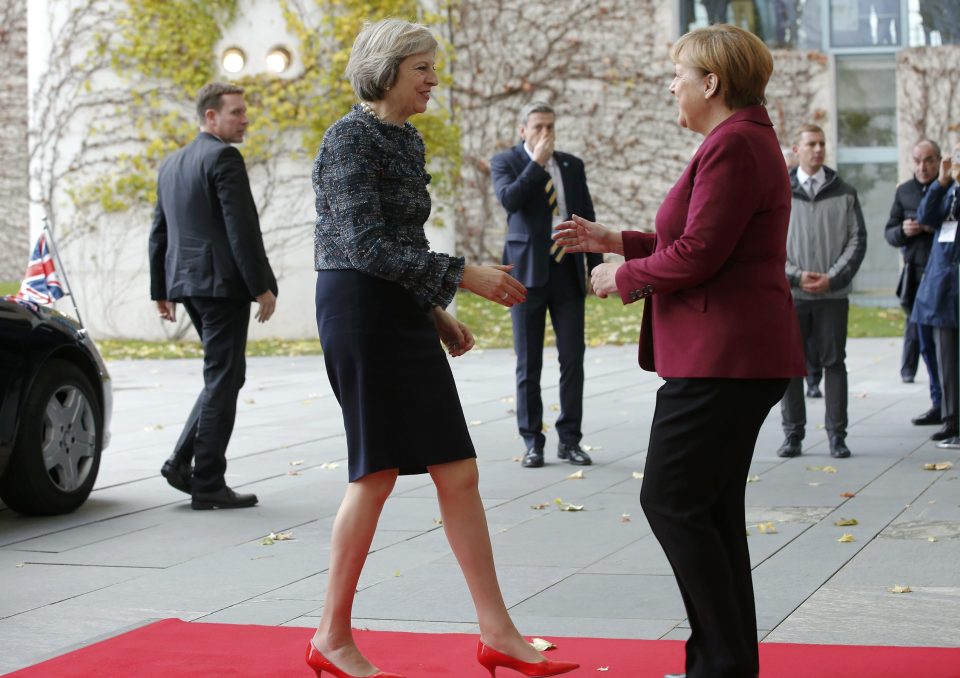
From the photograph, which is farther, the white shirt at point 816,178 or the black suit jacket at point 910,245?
the black suit jacket at point 910,245

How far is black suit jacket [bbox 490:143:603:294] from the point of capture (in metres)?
8.05

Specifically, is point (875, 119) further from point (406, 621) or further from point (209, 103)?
point (406, 621)

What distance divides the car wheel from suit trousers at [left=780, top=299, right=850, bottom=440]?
3980 millimetres

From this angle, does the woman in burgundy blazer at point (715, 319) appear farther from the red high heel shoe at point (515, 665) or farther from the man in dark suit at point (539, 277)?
the man in dark suit at point (539, 277)

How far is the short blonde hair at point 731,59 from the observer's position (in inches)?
137

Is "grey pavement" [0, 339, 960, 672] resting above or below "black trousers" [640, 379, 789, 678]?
below

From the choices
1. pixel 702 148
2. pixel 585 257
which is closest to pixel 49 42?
pixel 585 257

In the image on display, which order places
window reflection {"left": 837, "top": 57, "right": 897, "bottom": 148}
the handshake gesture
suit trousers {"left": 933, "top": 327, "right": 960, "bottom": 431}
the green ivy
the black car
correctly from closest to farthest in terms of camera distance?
the handshake gesture < the black car < suit trousers {"left": 933, "top": 327, "right": 960, "bottom": 431} < the green ivy < window reflection {"left": 837, "top": 57, "right": 897, "bottom": 148}

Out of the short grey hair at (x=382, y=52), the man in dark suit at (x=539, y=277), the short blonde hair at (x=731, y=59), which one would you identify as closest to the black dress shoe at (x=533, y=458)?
the man in dark suit at (x=539, y=277)

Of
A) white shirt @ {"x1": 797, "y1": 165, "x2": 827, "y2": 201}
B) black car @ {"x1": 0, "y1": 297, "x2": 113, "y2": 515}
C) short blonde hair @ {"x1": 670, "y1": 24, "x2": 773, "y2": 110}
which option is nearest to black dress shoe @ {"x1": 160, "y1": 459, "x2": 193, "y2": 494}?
black car @ {"x1": 0, "y1": 297, "x2": 113, "y2": 515}

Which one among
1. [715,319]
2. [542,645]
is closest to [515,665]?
[542,645]

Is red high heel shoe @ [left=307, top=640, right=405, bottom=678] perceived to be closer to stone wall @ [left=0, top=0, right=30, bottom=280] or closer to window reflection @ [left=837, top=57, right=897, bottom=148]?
window reflection @ [left=837, top=57, right=897, bottom=148]

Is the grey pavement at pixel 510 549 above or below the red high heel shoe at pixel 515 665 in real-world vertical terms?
below

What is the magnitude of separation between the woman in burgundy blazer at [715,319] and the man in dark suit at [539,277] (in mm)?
4448
